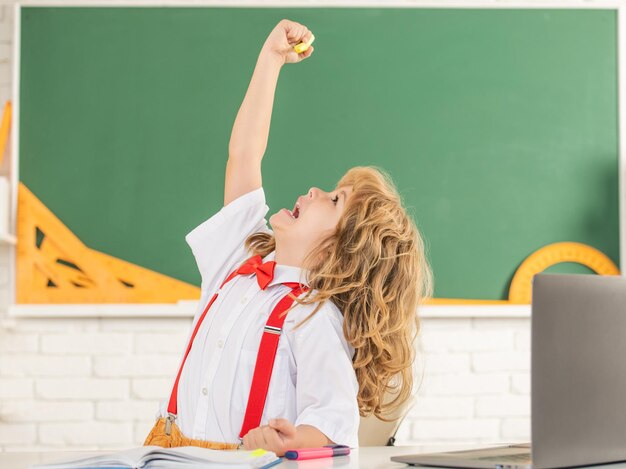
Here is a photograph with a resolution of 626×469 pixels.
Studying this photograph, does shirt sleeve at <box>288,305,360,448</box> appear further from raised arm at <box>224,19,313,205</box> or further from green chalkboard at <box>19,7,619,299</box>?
green chalkboard at <box>19,7,619,299</box>

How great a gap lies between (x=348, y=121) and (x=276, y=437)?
5.38 ft

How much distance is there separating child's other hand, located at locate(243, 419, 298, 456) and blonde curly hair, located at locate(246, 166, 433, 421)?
290 mm

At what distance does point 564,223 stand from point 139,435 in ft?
4.88

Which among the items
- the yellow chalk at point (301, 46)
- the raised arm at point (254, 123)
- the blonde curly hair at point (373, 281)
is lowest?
the blonde curly hair at point (373, 281)

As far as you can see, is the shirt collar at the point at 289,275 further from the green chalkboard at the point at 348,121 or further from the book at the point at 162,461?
the green chalkboard at the point at 348,121

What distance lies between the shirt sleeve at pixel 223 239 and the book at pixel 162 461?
73cm

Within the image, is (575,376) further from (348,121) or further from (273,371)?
(348,121)

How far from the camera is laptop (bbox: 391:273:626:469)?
914 millimetres

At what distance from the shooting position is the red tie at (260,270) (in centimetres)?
148

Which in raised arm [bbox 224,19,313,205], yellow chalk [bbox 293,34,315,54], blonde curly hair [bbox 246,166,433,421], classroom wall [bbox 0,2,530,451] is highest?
yellow chalk [bbox 293,34,315,54]

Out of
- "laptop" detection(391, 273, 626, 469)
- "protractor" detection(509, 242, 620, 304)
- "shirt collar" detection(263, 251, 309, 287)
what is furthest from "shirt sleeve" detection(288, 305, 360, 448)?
"protractor" detection(509, 242, 620, 304)

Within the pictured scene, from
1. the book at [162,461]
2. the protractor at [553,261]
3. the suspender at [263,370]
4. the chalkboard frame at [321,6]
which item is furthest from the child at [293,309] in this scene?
the protractor at [553,261]

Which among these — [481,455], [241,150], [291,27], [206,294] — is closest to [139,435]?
[206,294]

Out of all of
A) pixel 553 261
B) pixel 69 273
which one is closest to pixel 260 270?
pixel 69 273
